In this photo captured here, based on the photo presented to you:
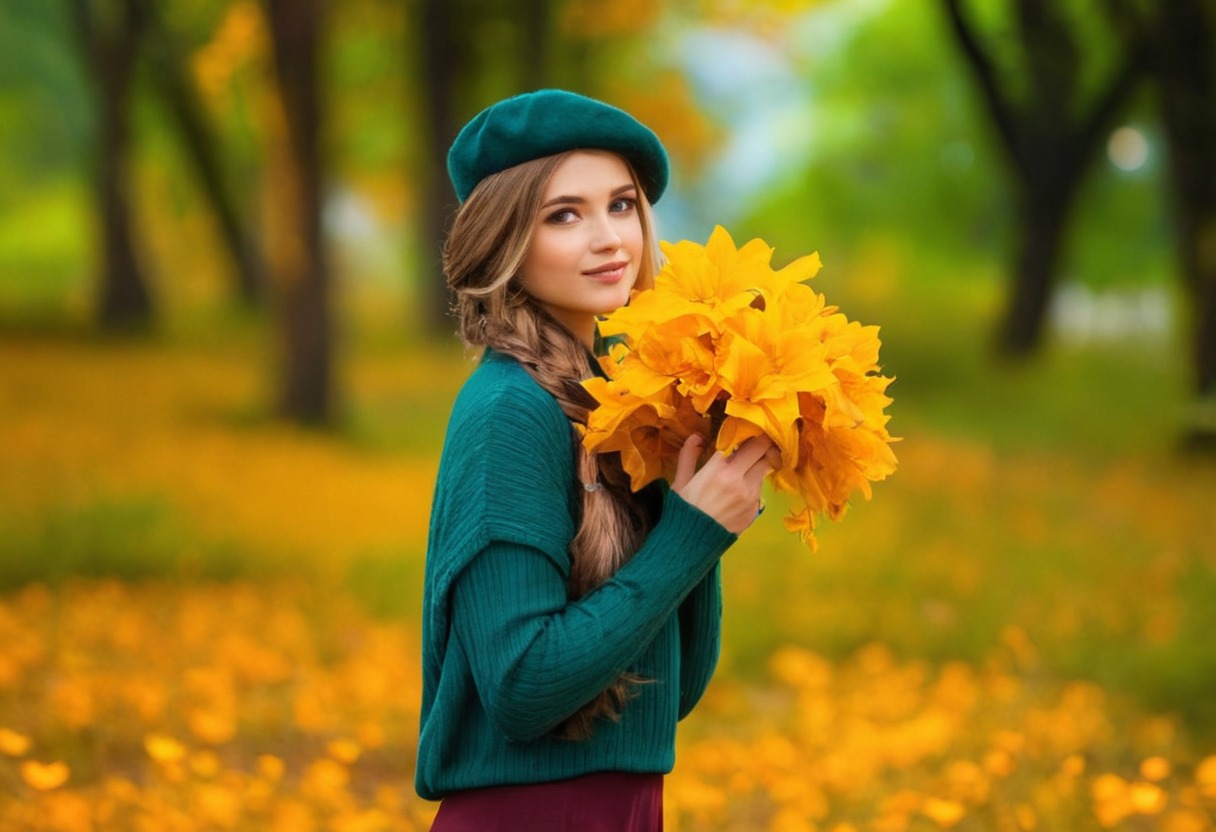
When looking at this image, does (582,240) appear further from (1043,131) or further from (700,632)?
(1043,131)

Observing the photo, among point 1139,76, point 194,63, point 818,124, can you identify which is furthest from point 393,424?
point 818,124

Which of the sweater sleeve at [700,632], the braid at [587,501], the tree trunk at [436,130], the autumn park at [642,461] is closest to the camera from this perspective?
the braid at [587,501]

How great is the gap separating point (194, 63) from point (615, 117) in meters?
11.4

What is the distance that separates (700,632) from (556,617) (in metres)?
0.46

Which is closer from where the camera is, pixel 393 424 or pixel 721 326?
pixel 721 326

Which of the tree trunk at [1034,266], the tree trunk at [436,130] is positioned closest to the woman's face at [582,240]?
the tree trunk at [1034,266]

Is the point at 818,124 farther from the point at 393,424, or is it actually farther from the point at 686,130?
the point at 393,424

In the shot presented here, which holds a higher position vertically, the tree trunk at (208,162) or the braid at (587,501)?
the tree trunk at (208,162)

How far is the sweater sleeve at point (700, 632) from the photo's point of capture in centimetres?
214

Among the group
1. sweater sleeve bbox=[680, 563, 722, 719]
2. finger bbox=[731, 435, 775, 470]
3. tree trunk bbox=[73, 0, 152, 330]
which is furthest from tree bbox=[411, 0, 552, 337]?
finger bbox=[731, 435, 775, 470]

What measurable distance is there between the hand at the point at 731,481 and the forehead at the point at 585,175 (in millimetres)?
410

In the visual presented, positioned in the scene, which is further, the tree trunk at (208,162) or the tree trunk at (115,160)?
the tree trunk at (208,162)

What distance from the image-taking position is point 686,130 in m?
17.0

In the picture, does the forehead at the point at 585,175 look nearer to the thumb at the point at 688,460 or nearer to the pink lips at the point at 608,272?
the pink lips at the point at 608,272
